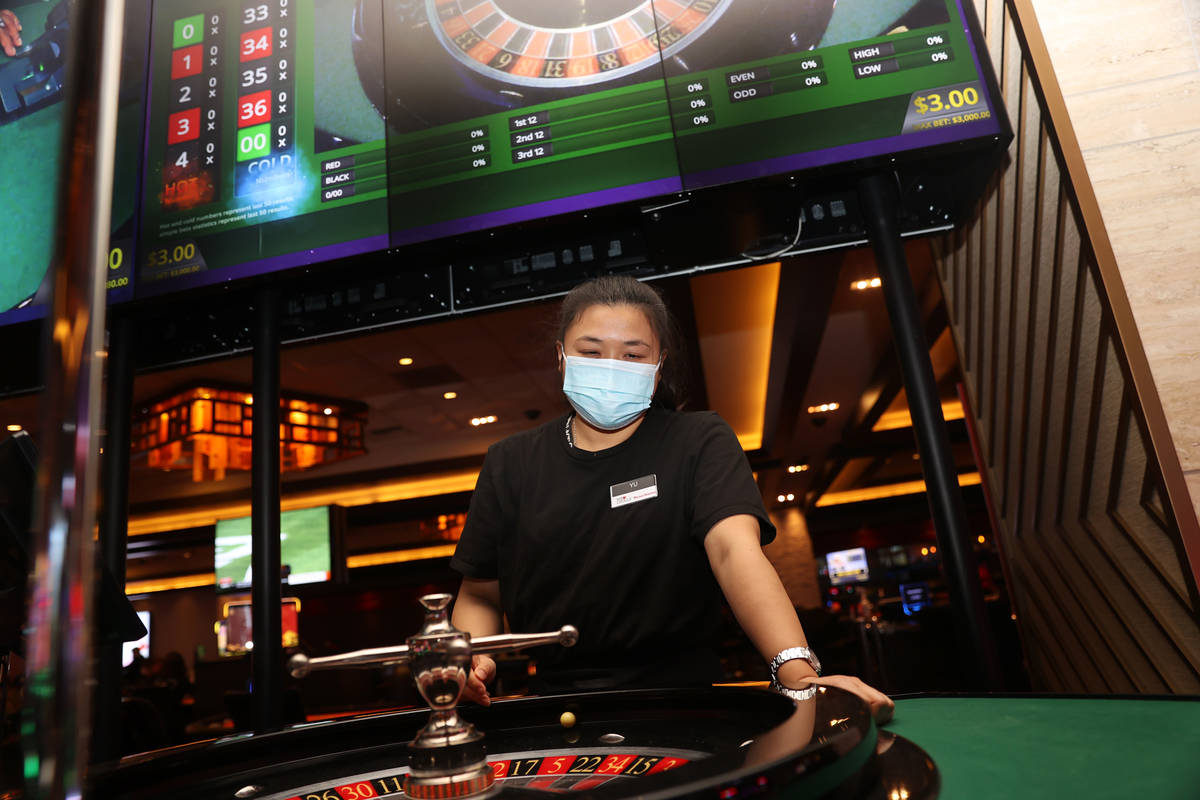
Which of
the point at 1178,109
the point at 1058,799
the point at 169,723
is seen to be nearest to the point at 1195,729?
the point at 1058,799

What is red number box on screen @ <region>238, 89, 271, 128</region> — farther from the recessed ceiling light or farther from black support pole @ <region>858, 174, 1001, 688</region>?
the recessed ceiling light

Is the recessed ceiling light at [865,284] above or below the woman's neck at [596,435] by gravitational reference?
above

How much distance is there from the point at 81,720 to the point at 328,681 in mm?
8823

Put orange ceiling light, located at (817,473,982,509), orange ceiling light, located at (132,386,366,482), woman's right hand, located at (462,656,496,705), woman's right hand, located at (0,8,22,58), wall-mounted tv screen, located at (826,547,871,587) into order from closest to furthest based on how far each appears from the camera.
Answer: woman's right hand, located at (462,656,496,705)
woman's right hand, located at (0,8,22,58)
orange ceiling light, located at (132,386,366,482)
orange ceiling light, located at (817,473,982,509)
wall-mounted tv screen, located at (826,547,871,587)

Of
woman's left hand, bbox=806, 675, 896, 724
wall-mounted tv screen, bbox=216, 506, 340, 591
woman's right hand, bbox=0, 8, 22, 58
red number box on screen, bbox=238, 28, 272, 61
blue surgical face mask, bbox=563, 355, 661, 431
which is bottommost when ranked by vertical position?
woman's left hand, bbox=806, 675, 896, 724

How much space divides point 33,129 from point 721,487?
2941 millimetres

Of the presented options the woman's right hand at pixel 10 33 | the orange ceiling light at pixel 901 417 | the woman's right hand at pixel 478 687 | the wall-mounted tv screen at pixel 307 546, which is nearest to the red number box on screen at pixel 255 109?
the woman's right hand at pixel 10 33

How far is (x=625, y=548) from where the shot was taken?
4.34ft

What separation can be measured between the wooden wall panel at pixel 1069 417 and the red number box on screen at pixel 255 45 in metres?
2.26

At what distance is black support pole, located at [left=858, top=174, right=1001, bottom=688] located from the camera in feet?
5.71

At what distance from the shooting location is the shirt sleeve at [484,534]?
1.44 meters

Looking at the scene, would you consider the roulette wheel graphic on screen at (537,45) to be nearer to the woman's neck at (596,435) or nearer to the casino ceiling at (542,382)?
the casino ceiling at (542,382)

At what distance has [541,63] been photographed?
2.37m

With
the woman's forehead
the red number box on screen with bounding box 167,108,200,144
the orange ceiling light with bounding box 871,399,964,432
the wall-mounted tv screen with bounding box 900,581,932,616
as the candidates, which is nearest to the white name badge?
the woman's forehead
